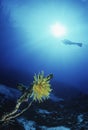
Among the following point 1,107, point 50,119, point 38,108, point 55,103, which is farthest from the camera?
point 55,103

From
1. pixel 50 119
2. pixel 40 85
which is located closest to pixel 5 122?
pixel 40 85

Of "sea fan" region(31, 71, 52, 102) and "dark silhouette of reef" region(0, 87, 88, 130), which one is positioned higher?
"dark silhouette of reef" region(0, 87, 88, 130)

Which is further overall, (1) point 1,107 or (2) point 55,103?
(2) point 55,103

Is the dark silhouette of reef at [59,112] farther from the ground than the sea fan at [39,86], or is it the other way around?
the dark silhouette of reef at [59,112]

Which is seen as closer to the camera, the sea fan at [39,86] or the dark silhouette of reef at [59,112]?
the sea fan at [39,86]

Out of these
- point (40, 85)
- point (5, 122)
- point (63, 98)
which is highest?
point (63, 98)

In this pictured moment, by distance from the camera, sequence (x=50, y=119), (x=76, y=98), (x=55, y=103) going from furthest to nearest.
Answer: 1. (x=76, y=98)
2. (x=55, y=103)
3. (x=50, y=119)

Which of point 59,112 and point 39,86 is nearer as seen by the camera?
point 39,86

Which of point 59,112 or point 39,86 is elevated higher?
point 59,112

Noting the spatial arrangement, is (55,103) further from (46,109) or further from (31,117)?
(31,117)

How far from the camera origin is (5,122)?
13.2ft

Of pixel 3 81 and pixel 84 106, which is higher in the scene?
pixel 3 81

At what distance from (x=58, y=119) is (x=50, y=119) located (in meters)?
1.39

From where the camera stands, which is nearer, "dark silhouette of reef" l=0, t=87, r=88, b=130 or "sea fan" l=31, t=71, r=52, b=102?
"sea fan" l=31, t=71, r=52, b=102
